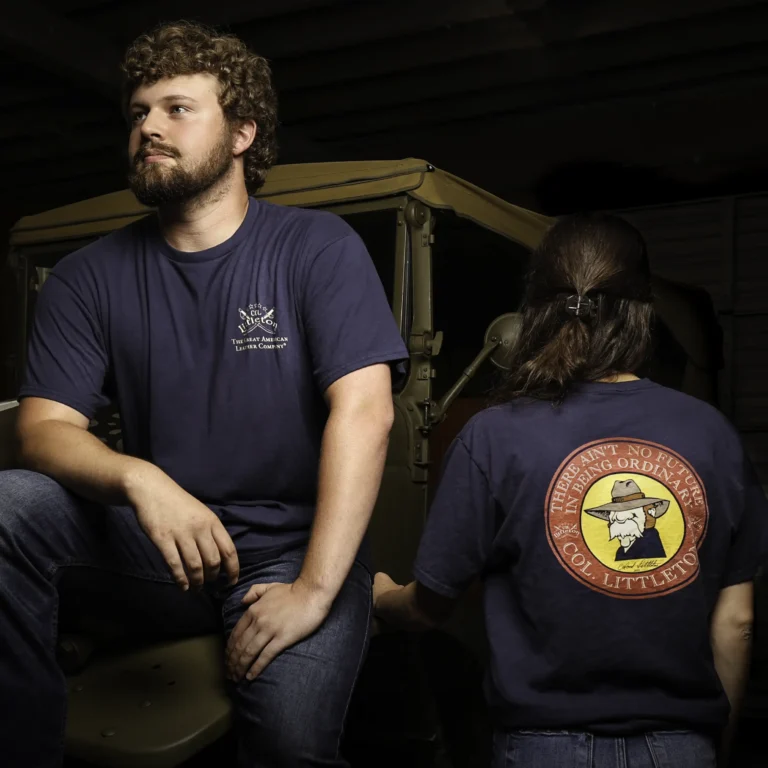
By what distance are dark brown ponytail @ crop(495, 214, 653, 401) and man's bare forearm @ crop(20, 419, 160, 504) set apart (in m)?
0.58

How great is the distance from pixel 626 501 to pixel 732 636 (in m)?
0.32

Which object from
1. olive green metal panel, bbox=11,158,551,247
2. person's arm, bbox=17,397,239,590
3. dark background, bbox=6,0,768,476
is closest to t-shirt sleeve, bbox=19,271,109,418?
person's arm, bbox=17,397,239,590

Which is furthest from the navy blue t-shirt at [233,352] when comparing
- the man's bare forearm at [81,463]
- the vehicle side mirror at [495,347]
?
the vehicle side mirror at [495,347]

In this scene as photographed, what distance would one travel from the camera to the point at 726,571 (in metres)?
1.43

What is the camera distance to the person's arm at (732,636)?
143cm

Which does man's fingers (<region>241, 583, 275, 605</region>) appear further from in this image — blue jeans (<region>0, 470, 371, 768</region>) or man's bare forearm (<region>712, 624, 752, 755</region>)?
man's bare forearm (<region>712, 624, 752, 755</region>)

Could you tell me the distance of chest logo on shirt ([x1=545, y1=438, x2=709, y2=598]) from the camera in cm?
131

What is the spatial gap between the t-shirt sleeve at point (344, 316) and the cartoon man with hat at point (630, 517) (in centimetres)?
42

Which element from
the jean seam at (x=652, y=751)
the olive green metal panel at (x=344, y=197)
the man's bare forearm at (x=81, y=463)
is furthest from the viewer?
the olive green metal panel at (x=344, y=197)

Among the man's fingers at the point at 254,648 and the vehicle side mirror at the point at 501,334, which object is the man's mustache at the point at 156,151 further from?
the vehicle side mirror at the point at 501,334

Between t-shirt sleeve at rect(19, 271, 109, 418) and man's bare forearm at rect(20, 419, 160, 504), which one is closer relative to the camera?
man's bare forearm at rect(20, 419, 160, 504)

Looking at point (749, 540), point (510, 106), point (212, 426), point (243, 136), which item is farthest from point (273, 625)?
point (510, 106)

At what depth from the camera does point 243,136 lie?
5.98ft

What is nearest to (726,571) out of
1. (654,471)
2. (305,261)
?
(654,471)
